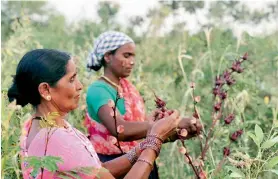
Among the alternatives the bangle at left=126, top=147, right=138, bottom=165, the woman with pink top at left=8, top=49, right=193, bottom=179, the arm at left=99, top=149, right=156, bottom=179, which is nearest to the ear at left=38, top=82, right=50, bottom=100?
the woman with pink top at left=8, top=49, right=193, bottom=179

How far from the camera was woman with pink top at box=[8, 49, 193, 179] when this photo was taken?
1.91 meters

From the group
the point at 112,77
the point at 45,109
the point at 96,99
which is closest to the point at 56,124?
the point at 45,109

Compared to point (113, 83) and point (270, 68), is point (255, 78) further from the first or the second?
point (113, 83)

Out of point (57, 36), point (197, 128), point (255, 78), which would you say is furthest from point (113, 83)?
point (57, 36)

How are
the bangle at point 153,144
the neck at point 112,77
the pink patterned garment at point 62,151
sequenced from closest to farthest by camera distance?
the pink patterned garment at point 62,151, the bangle at point 153,144, the neck at point 112,77

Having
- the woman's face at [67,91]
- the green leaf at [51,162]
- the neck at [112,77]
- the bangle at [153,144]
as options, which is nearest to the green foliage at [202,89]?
the green leaf at [51,162]

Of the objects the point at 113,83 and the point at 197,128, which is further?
the point at 113,83

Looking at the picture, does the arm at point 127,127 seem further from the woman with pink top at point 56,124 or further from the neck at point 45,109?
the neck at point 45,109

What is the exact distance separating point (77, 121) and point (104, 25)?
18.8 feet

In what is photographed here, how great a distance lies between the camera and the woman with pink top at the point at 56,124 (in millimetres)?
1908

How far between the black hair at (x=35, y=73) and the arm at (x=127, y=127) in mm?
751

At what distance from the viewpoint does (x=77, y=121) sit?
391cm

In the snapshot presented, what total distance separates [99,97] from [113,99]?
8cm

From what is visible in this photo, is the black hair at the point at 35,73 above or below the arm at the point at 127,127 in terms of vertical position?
above
